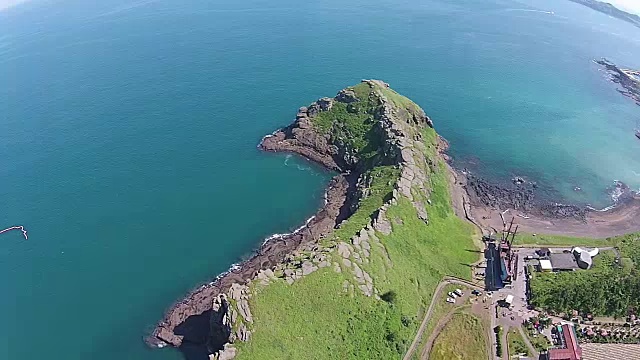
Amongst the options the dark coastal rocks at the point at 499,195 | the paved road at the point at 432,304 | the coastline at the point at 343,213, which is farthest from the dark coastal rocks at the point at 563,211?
the paved road at the point at 432,304

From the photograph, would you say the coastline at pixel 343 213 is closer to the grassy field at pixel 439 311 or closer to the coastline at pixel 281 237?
the coastline at pixel 281 237

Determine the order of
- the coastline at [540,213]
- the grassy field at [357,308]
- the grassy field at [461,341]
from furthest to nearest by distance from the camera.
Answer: the coastline at [540,213] < the grassy field at [461,341] < the grassy field at [357,308]

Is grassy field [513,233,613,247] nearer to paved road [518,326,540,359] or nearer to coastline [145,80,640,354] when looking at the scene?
coastline [145,80,640,354]

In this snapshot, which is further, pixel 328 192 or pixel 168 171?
pixel 168 171

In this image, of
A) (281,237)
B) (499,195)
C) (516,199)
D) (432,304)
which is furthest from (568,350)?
(281,237)

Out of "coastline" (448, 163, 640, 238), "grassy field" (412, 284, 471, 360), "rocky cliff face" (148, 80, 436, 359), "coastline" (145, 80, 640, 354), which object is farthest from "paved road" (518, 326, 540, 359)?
"coastline" (448, 163, 640, 238)

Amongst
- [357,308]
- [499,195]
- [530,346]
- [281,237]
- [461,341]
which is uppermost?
[357,308]

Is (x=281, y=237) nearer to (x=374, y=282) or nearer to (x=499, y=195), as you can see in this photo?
(x=374, y=282)
